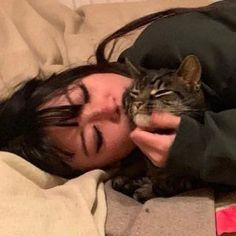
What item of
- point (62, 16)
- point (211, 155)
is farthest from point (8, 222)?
point (62, 16)

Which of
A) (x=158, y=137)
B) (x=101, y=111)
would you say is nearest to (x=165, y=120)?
→ (x=158, y=137)

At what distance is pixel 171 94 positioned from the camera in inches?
39.9

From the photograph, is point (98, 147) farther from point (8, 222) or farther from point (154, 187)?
point (8, 222)

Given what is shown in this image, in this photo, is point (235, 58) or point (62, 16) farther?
point (62, 16)

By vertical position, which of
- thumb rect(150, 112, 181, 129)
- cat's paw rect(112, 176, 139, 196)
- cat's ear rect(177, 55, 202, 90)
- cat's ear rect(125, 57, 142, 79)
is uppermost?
cat's ear rect(177, 55, 202, 90)

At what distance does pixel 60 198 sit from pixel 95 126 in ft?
0.63

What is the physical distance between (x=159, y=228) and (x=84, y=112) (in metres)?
0.29

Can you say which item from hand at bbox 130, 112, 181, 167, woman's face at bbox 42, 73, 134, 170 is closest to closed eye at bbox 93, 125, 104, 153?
woman's face at bbox 42, 73, 134, 170

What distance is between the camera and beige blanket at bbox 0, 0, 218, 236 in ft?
2.89

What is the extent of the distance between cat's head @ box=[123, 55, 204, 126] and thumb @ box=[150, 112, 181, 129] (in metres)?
A: 0.01

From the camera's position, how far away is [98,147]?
1123 mm

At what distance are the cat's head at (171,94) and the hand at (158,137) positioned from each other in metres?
0.02

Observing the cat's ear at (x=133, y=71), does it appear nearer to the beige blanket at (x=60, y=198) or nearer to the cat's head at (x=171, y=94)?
the cat's head at (x=171, y=94)

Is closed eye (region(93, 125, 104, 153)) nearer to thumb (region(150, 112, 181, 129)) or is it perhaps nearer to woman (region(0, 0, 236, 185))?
woman (region(0, 0, 236, 185))
